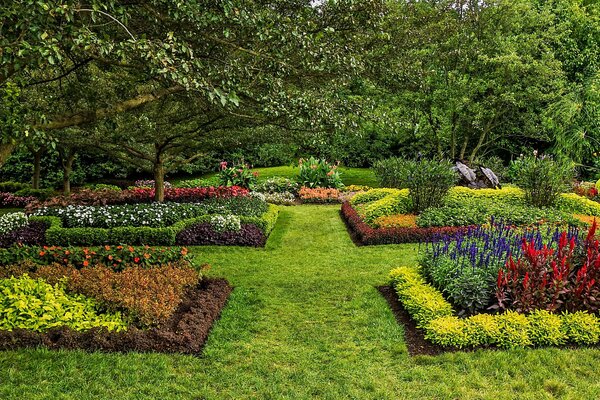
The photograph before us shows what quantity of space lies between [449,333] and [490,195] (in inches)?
356

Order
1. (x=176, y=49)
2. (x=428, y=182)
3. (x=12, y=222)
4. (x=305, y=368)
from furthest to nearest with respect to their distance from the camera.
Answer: (x=428, y=182) < (x=12, y=222) < (x=305, y=368) < (x=176, y=49)

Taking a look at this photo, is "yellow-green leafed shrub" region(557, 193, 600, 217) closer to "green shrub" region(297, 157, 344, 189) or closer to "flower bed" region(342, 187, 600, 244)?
"flower bed" region(342, 187, 600, 244)

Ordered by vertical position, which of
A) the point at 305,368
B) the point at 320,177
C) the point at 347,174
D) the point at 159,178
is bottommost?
the point at 305,368

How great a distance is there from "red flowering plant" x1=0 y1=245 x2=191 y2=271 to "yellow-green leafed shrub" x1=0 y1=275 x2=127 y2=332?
1.23 metres

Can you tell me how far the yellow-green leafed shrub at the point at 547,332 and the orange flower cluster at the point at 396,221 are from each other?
544 centimetres

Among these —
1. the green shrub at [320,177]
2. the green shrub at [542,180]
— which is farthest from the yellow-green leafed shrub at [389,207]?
the green shrub at [320,177]

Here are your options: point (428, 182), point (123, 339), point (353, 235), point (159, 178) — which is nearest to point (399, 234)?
point (353, 235)

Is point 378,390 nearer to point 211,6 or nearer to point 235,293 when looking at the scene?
point 235,293

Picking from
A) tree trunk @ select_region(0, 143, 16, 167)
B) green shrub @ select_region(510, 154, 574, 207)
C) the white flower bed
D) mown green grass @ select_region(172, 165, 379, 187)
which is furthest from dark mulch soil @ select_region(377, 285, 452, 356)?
mown green grass @ select_region(172, 165, 379, 187)

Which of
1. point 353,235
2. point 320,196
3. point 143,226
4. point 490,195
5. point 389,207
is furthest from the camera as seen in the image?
point 320,196

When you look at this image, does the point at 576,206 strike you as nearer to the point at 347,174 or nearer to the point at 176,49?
the point at 176,49

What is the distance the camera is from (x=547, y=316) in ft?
16.1

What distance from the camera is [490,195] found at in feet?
42.2

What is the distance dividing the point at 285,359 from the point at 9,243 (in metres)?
8.03
